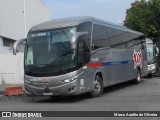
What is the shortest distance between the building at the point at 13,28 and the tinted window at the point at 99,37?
921 centimetres

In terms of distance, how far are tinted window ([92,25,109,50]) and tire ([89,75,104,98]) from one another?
138 cm

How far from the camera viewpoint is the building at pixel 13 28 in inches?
1076

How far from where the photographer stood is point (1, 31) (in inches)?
1542

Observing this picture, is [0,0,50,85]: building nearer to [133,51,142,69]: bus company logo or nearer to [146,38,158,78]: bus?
[133,51,142,69]: bus company logo

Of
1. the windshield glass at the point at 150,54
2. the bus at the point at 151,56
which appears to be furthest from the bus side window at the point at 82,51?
the windshield glass at the point at 150,54

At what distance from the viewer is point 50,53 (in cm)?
1625

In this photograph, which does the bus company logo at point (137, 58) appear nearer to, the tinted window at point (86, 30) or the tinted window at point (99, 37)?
the tinted window at point (99, 37)

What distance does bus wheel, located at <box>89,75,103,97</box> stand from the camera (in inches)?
693

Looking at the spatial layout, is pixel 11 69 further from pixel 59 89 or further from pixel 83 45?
pixel 59 89

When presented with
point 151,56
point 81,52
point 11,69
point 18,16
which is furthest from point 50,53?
point 18,16

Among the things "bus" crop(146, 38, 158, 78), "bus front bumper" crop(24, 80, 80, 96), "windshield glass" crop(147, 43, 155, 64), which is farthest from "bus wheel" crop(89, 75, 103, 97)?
"windshield glass" crop(147, 43, 155, 64)

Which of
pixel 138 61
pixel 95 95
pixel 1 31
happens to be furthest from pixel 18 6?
pixel 95 95

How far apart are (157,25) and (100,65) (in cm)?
2449

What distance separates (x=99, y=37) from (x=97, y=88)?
223 centimetres
